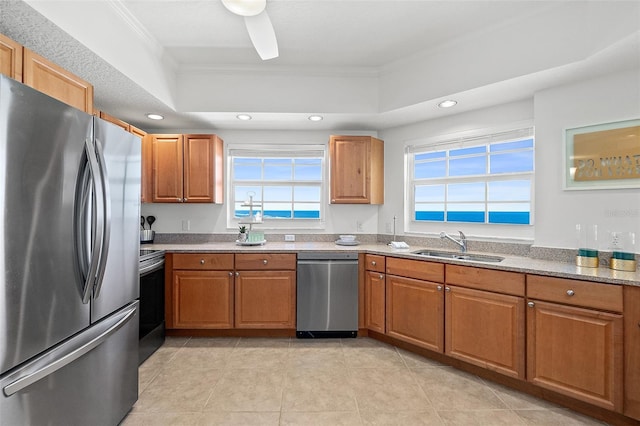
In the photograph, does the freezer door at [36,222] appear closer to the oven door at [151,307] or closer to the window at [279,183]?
the oven door at [151,307]

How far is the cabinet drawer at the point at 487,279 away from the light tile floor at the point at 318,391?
0.75m

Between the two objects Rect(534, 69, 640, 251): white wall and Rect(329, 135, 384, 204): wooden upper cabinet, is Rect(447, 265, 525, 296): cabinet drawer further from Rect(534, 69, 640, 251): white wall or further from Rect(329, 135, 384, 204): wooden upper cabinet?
Rect(329, 135, 384, 204): wooden upper cabinet

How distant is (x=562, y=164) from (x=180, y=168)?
Answer: 147 inches

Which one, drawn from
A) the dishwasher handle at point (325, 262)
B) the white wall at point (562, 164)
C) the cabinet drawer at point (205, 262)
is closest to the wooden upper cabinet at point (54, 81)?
the cabinet drawer at point (205, 262)

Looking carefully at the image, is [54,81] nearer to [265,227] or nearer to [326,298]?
[265,227]

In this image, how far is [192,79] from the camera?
10.4 feet

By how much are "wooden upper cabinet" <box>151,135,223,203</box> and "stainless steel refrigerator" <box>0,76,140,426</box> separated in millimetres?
1642

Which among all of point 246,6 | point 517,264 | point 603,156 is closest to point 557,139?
point 603,156

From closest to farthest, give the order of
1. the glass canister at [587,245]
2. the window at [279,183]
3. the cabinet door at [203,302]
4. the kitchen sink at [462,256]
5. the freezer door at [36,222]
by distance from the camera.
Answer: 1. the freezer door at [36,222]
2. the glass canister at [587,245]
3. the kitchen sink at [462,256]
4. the cabinet door at [203,302]
5. the window at [279,183]

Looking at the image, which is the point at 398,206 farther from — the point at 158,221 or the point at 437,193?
the point at 158,221

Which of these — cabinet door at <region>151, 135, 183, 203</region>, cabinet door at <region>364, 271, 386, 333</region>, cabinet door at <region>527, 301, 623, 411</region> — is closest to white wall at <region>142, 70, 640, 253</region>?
cabinet door at <region>527, 301, 623, 411</region>

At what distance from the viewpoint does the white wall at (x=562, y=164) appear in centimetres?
226

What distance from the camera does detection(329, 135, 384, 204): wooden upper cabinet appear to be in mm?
3576

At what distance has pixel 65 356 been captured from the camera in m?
1.38
